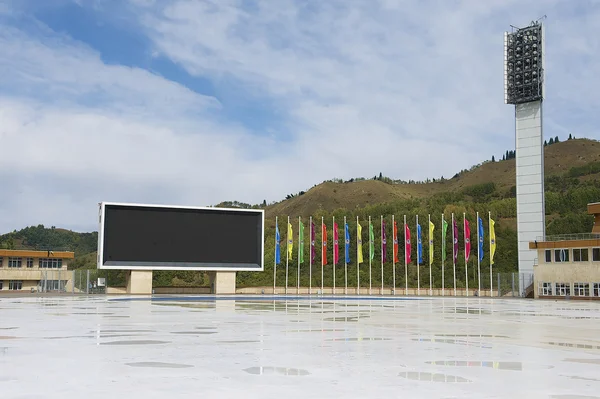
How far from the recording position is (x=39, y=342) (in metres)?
18.4

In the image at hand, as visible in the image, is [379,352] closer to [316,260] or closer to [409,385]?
[409,385]

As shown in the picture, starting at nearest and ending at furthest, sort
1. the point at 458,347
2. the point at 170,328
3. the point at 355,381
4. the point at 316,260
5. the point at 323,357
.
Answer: the point at 355,381, the point at 323,357, the point at 458,347, the point at 170,328, the point at 316,260

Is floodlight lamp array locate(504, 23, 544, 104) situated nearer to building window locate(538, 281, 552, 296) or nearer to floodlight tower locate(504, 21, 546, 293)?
floodlight tower locate(504, 21, 546, 293)

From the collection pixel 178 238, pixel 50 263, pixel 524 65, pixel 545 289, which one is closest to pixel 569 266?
pixel 545 289

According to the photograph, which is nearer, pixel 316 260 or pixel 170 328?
pixel 170 328

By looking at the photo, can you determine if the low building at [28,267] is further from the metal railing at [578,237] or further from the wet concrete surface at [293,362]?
the wet concrete surface at [293,362]

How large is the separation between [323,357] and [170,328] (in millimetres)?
9926

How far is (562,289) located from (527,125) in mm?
20633

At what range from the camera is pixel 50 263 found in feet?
353

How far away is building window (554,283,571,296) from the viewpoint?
229 feet

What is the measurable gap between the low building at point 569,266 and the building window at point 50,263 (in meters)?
73.9

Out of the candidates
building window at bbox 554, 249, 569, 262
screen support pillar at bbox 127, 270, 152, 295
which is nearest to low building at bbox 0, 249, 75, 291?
screen support pillar at bbox 127, 270, 152, 295

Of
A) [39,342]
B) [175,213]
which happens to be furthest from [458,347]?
[175,213]

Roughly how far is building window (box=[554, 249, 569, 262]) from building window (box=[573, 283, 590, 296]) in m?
3.00
